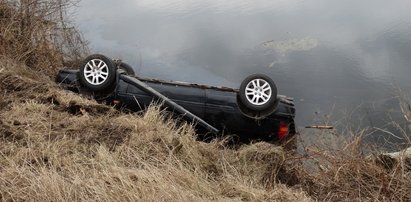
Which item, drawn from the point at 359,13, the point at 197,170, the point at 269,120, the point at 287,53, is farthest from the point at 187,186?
the point at 359,13

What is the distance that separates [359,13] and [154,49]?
30.9 ft

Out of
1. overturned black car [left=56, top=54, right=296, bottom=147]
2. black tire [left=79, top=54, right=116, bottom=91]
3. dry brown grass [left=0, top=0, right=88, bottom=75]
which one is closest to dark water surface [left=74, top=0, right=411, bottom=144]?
dry brown grass [left=0, top=0, right=88, bottom=75]

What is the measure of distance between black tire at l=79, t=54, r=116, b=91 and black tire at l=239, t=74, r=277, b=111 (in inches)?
73.0

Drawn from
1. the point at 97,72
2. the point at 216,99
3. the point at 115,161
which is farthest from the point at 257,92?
the point at 115,161

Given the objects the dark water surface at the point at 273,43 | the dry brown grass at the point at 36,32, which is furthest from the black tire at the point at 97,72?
the dark water surface at the point at 273,43

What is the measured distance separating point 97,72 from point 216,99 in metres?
1.74

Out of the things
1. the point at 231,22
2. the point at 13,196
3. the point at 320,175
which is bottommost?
the point at 320,175

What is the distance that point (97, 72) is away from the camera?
7.52m

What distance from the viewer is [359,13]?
23375 mm

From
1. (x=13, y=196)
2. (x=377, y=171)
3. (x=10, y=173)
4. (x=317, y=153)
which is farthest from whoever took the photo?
(x=317, y=153)

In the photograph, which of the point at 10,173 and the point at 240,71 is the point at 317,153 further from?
the point at 240,71

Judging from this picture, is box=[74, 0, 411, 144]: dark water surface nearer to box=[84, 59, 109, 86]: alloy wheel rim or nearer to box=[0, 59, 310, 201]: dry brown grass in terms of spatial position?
box=[84, 59, 109, 86]: alloy wheel rim

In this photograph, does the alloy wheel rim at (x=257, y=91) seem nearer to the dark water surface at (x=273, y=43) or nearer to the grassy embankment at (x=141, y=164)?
the grassy embankment at (x=141, y=164)

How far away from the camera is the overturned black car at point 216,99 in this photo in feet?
23.9
